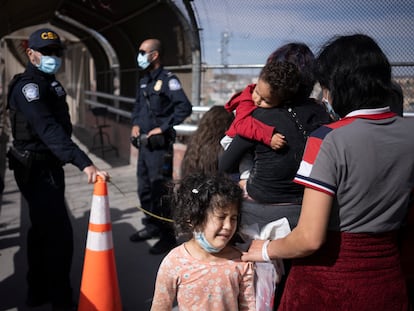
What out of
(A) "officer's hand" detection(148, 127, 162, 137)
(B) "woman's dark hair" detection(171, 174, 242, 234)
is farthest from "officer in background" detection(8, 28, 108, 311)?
(A) "officer's hand" detection(148, 127, 162, 137)

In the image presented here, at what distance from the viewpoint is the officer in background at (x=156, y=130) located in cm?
401

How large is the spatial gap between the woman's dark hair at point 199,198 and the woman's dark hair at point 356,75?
23.4 inches

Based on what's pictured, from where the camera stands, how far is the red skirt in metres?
1.36

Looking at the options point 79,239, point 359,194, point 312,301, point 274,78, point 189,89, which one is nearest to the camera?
point 359,194

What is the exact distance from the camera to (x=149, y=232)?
4180 millimetres

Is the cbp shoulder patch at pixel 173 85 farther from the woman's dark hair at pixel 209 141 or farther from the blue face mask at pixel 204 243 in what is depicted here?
the blue face mask at pixel 204 243

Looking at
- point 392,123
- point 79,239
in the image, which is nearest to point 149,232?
point 79,239

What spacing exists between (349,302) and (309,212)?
356mm

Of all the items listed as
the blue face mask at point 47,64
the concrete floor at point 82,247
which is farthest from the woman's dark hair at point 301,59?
the concrete floor at point 82,247

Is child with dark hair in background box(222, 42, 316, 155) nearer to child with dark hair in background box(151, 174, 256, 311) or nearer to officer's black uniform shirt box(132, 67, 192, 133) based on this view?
child with dark hair in background box(151, 174, 256, 311)

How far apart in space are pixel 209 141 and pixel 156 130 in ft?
4.93

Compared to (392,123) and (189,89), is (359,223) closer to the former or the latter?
(392,123)

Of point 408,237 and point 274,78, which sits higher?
point 274,78

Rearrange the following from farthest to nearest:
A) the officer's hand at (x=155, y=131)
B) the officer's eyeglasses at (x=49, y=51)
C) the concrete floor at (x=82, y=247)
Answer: the officer's hand at (x=155, y=131) → the concrete floor at (x=82, y=247) → the officer's eyeglasses at (x=49, y=51)
